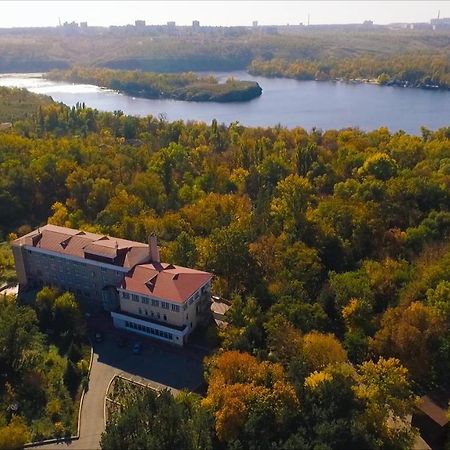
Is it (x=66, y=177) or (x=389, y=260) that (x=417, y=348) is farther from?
(x=66, y=177)

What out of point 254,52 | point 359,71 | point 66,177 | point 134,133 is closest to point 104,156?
point 66,177

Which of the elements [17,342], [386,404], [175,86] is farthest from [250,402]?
[175,86]

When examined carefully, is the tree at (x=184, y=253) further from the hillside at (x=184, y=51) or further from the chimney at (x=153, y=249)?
the hillside at (x=184, y=51)

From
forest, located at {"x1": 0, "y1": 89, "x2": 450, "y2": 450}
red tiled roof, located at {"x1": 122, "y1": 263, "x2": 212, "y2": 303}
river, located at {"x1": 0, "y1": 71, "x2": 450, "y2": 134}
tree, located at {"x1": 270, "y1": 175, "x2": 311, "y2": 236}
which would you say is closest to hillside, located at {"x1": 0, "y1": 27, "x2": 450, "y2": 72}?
river, located at {"x1": 0, "y1": 71, "x2": 450, "y2": 134}

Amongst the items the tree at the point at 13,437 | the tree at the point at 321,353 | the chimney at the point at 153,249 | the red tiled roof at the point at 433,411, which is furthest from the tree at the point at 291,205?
the tree at the point at 13,437

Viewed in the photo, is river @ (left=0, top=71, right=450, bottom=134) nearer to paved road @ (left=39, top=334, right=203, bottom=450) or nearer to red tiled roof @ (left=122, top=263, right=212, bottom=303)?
red tiled roof @ (left=122, top=263, right=212, bottom=303)

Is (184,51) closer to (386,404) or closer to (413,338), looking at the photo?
(413,338)
